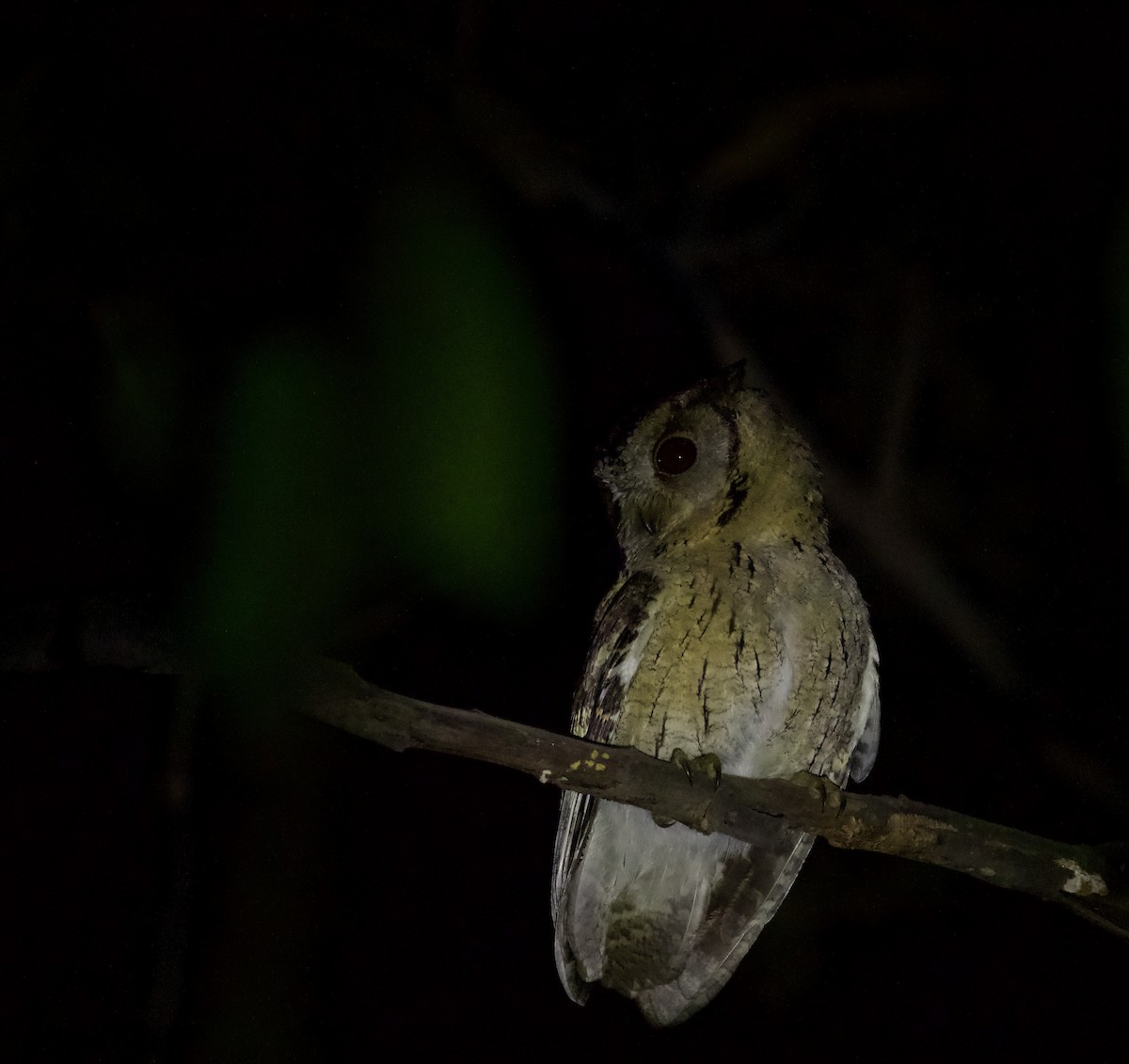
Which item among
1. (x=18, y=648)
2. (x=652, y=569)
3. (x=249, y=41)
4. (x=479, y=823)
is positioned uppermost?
(x=249, y=41)

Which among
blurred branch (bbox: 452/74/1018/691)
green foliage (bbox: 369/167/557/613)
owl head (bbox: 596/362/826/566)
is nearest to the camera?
green foliage (bbox: 369/167/557/613)

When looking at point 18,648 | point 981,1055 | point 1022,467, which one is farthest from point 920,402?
point 18,648

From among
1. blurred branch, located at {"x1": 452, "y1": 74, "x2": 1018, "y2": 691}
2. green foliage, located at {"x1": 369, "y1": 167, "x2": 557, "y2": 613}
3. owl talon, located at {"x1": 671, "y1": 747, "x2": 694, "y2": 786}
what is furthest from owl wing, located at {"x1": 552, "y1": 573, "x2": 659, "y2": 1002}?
blurred branch, located at {"x1": 452, "y1": 74, "x2": 1018, "y2": 691}

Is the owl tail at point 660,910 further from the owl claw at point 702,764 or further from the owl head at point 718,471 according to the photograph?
the owl head at point 718,471

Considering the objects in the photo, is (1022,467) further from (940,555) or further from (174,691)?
(174,691)

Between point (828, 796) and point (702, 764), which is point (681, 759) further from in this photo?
point (828, 796)

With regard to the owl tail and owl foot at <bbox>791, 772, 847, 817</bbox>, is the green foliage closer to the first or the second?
owl foot at <bbox>791, 772, 847, 817</bbox>

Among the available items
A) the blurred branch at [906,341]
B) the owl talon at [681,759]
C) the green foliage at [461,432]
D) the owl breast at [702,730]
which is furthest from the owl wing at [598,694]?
the blurred branch at [906,341]
